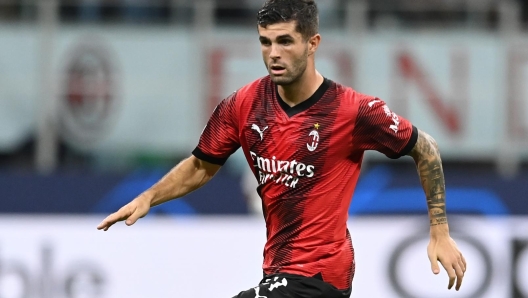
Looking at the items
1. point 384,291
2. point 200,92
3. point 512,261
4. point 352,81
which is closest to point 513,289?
point 512,261

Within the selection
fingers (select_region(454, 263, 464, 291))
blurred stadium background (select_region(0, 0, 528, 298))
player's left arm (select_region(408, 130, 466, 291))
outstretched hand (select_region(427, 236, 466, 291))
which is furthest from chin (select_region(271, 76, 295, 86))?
blurred stadium background (select_region(0, 0, 528, 298))

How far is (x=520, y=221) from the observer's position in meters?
9.15

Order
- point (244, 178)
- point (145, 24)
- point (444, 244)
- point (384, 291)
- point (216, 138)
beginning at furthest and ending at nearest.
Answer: point (145, 24)
point (244, 178)
point (384, 291)
point (216, 138)
point (444, 244)

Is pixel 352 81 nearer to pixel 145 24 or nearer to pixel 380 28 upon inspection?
pixel 380 28

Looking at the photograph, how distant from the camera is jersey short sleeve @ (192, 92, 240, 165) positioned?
5.10m

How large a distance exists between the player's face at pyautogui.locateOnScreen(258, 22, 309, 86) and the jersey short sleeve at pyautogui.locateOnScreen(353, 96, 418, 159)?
0.38 meters

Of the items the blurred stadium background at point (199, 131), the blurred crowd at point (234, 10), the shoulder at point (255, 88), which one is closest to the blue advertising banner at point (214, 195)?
the blurred stadium background at point (199, 131)

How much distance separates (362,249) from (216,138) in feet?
13.1

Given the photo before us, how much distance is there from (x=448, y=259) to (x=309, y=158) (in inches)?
31.1

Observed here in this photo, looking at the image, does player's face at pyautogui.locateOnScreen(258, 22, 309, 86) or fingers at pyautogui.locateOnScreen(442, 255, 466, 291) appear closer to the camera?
fingers at pyautogui.locateOnScreen(442, 255, 466, 291)

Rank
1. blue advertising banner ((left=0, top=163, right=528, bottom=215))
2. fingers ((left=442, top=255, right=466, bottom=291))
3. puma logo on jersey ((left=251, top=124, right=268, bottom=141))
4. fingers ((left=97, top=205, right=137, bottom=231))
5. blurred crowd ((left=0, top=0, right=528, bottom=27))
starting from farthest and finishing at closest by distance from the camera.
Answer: blurred crowd ((left=0, top=0, right=528, bottom=27)) < blue advertising banner ((left=0, top=163, right=528, bottom=215)) < puma logo on jersey ((left=251, top=124, right=268, bottom=141)) < fingers ((left=97, top=205, right=137, bottom=231)) < fingers ((left=442, top=255, right=466, bottom=291))

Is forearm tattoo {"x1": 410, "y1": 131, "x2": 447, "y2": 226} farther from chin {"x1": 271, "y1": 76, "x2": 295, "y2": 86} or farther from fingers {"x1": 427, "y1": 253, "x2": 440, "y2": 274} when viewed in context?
chin {"x1": 271, "y1": 76, "x2": 295, "y2": 86}

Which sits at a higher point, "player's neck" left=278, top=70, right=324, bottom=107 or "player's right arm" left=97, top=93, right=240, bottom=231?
"player's neck" left=278, top=70, right=324, bottom=107

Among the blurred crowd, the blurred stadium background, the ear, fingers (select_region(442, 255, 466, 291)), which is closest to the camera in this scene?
fingers (select_region(442, 255, 466, 291))
